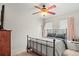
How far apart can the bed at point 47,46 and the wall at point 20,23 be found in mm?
96

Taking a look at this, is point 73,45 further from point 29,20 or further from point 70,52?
point 29,20

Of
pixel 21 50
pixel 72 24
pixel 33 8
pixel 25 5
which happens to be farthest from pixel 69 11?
pixel 21 50

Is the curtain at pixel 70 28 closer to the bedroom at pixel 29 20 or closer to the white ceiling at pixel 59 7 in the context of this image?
the bedroom at pixel 29 20

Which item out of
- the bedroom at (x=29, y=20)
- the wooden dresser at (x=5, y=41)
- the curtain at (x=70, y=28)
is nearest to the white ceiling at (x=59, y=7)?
the bedroom at (x=29, y=20)

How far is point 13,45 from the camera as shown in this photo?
1937 mm

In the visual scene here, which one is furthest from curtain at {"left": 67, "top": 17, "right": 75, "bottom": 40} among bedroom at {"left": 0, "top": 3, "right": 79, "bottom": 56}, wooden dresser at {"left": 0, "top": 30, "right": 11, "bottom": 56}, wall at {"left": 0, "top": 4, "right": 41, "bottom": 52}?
wooden dresser at {"left": 0, "top": 30, "right": 11, "bottom": 56}

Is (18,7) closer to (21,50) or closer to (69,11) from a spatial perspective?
(21,50)

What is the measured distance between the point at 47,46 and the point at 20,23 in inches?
24.6

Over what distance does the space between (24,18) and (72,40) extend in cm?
91

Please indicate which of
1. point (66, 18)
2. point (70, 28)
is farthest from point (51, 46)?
point (66, 18)

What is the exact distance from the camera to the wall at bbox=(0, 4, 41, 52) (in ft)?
6.29

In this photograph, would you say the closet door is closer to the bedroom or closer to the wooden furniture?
the bedroom

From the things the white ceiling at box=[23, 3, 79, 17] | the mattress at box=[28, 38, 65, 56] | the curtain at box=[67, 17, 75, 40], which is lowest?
the mattress at box=[28, 38, 65, 56]

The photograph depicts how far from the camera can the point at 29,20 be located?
6.51ft
